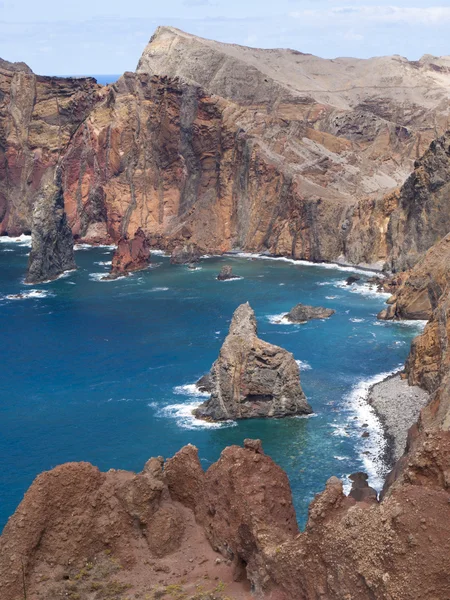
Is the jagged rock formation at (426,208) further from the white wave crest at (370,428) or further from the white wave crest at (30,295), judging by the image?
the white wave crest at (30,295)

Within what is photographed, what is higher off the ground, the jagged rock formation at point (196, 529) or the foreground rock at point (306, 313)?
the jagged rock formation at point (196, 529)

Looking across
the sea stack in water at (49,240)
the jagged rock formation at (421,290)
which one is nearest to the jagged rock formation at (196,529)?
the jagged rock formation at (421,290)

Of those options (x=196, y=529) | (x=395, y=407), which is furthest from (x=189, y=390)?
(x=196, y=529)

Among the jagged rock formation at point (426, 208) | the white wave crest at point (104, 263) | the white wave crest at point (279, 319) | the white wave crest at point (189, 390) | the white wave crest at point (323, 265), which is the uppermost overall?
the jagged rock formation at point (426, 208)

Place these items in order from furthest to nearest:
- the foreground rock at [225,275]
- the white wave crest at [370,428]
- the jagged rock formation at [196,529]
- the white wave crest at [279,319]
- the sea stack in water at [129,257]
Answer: the sea stack in water at [129,257], the foreground rock at [225,275], the white wave crest at [279,319], the white wave crest at [370,428], the jagged rock formation at [196,529]

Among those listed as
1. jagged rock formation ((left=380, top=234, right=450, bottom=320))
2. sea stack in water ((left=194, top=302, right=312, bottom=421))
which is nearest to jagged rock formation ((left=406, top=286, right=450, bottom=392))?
sea stack in water ((left=194, top=302, right=312, bottom=421))

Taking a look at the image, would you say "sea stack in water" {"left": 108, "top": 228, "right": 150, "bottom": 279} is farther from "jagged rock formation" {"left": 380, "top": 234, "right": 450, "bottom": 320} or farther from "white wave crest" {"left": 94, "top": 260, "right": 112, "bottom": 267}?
"jagged rock formation" {"left": 380, "top": 234, "right": 450, "bottom": 320}

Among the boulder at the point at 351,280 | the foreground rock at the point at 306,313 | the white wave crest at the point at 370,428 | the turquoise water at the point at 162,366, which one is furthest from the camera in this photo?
the boulder at the point at 351,280

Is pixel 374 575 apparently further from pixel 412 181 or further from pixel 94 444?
pixel 412 181
